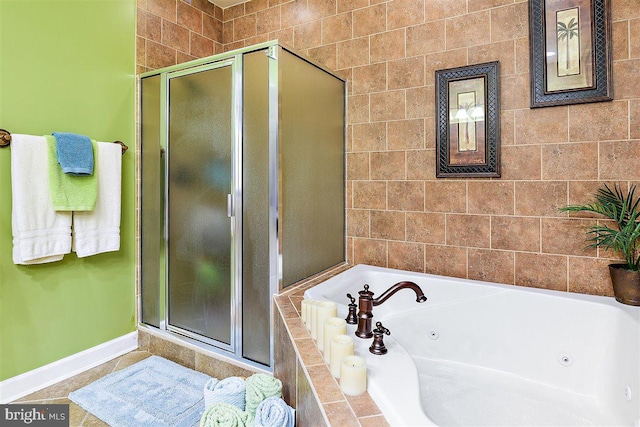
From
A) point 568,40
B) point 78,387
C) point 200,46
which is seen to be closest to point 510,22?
point 568,40

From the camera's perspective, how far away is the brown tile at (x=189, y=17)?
281 centimetres

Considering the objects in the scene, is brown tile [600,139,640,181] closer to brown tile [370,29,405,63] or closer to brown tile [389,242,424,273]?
brown tile [389,242,424,273]

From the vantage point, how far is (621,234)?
1.67m

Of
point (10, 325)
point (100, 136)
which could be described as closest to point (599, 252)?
point (100, 136)

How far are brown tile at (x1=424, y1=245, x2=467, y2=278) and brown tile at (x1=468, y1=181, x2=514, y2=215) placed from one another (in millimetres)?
287

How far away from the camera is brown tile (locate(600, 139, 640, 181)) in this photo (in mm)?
1785

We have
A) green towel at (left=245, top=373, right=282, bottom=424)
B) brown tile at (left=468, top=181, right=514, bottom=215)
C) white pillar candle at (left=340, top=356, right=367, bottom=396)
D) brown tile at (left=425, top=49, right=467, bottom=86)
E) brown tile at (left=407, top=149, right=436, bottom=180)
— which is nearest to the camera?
white pillar candle at (left=340, top=356, right=367, bottom=396)

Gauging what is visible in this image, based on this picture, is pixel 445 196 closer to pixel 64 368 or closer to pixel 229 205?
pixel 229 205

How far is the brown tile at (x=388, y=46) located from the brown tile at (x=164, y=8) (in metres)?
1.59

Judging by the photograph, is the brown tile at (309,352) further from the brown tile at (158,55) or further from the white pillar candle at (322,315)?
the brown tile at (158,55)

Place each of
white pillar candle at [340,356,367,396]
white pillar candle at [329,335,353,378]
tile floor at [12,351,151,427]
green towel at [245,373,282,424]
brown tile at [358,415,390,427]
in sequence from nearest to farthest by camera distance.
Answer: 1. brown tile at [358,415,390,427]
2. white pillar candle at [340,356,367,396]
3. white pillar candle at [329,335,353,378]
4. green towel at [245,373,282,424]
5. tile floor at [12,351,151,427]

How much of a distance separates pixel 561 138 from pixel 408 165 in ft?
2.83

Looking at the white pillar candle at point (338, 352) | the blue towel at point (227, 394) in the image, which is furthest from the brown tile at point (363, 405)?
the blue towel at point (227, 394)

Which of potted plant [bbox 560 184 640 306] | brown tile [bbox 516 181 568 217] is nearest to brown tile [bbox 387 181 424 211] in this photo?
brown tile [bbox 516 181 568 217]
